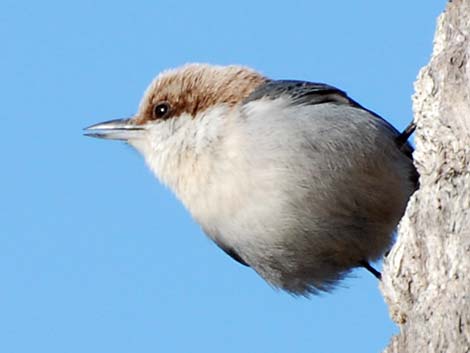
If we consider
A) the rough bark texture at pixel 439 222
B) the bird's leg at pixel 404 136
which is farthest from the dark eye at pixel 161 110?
the rough bark texture at pixel 439 222

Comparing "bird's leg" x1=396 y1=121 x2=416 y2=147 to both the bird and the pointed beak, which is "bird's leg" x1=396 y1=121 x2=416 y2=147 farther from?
the pointed beak

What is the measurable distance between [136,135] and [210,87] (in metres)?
0.71

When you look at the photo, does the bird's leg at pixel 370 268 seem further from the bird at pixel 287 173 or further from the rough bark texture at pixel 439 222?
the rough bark texture at pixel 439 222

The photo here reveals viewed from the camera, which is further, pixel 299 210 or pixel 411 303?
pixel 299 210

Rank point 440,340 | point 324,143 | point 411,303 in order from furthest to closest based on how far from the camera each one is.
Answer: point 324,143, point 411,303, point 440,340

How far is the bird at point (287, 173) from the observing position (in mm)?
6891

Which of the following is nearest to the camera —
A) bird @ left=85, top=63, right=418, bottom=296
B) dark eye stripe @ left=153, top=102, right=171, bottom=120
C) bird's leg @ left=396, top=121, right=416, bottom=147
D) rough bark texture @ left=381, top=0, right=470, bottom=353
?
rough bark texture @ left=381, top=0, right=470, bottom=353

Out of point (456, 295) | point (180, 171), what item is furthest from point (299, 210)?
point (456, 295)

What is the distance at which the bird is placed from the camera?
6891 millimetres

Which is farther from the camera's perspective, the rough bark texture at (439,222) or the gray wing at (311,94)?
the gray wing at (311,94)

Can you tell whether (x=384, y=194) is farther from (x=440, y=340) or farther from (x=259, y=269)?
(x=440, y=340)

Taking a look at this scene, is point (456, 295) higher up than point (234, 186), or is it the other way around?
point (234, 186)

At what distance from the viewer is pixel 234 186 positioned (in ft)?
22.8

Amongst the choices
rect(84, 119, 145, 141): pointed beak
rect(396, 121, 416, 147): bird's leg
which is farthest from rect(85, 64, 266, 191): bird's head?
A: rect(396, 121, 416, 147): bird's leg
